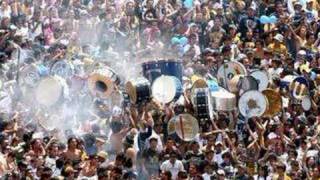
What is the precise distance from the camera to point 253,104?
82.6 feet

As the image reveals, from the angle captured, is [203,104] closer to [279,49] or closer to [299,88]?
[299,88]

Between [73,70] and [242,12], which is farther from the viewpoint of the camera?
[242,12]

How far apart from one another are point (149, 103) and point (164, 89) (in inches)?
21.6

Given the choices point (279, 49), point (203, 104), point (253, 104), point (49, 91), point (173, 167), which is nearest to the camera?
point (173, 167)

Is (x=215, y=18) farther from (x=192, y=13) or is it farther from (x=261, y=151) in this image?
(x=261, y=151)

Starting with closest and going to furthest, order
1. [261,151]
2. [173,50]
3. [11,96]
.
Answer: [261,151], [11,96], [173,50]

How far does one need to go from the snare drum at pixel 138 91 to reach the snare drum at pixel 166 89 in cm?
16

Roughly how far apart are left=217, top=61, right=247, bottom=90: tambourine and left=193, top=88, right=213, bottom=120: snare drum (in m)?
1.30

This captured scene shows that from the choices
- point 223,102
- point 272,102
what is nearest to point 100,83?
point 223,102

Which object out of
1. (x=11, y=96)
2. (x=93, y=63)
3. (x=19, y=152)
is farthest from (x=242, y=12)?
(x=19, y=152)

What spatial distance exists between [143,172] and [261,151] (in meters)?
2.38

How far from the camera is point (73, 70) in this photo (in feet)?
87.2

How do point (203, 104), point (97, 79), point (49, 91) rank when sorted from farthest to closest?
1. point (97, 79)
2. point (49, 91)
3. point (203, 104)

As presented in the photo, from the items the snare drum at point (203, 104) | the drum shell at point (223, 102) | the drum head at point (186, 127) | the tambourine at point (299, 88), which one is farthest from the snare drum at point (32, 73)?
the tambourine at point (299, 88)
